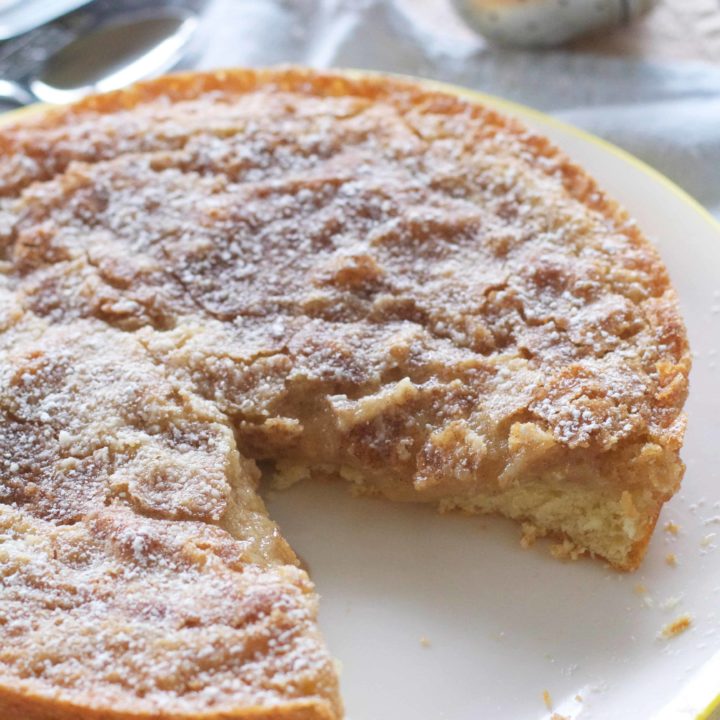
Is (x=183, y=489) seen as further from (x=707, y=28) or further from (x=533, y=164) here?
(x=707, y=28)

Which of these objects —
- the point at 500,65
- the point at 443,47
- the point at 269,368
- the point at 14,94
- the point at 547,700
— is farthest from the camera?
the point at 443,47

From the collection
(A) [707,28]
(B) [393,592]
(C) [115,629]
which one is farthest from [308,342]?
(A) [707,28]

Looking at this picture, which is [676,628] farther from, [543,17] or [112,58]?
[112,58]

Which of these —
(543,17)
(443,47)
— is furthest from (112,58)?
(543,17)

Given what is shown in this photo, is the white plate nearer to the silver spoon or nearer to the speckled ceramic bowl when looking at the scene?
the speckled ceramic bowl

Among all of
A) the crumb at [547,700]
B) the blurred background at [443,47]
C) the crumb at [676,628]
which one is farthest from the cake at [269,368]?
the blurred background at [443,47]

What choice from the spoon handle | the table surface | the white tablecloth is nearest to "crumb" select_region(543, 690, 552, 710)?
the white tablecloth
